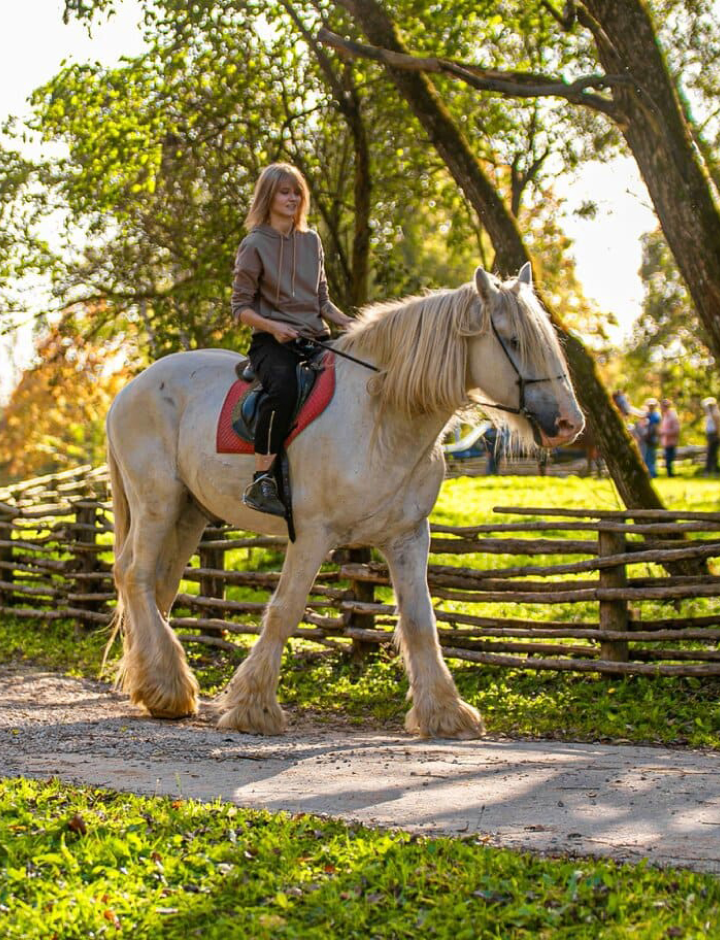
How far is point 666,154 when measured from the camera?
7.74 metres

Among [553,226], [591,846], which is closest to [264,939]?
[591,846]

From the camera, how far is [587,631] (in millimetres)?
7504

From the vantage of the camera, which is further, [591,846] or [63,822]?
[63,822]

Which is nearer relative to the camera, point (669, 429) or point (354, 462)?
point (354, 462)

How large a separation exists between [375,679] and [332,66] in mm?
7341

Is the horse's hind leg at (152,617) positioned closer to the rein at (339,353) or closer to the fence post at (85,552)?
the rein at (339,353)

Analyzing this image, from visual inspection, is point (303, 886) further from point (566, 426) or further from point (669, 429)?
point (669, 429)

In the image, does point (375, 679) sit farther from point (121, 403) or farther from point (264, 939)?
point (264, 939)

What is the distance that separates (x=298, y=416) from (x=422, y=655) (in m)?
1.43

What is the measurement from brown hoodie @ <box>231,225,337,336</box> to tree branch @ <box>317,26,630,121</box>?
2.27 m

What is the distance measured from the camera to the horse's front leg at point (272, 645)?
6105mm

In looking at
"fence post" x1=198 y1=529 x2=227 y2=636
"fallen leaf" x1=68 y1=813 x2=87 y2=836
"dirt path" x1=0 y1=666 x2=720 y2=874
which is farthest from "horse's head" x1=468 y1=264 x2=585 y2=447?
"fence post" x1=198 y1=529 x2=227 y2=636

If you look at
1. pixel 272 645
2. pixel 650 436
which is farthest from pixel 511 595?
pixel 650 436

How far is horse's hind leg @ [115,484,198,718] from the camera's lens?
6684 millimetres
